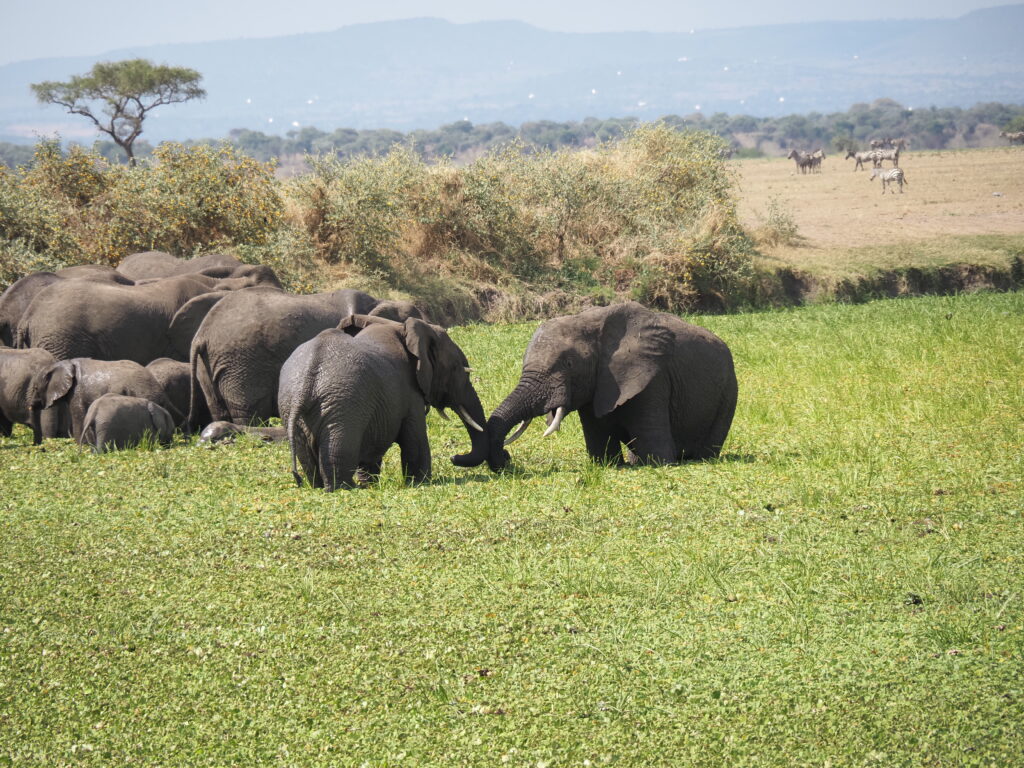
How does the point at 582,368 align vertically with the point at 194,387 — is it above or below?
above

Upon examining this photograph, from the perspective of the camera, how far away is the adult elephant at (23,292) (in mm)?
15750

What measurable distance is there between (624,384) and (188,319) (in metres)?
6.58

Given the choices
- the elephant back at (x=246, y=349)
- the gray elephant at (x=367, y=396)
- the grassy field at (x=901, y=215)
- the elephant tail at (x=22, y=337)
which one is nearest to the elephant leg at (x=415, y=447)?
the gray elephant at (x=367, y=396)

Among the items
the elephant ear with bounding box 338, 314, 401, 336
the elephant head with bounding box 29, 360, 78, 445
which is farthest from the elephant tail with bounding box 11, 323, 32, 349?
the elephant ear with bounding box 338, 314, 401, 336

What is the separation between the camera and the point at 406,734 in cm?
555

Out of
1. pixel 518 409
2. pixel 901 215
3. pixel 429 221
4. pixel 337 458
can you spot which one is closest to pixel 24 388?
pixel 337 458

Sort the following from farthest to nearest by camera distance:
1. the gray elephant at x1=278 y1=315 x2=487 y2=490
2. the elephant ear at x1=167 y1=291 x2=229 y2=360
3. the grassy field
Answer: the grassy field, the elephant ear at x1=167 y1=291 x2=229 y2=360, the gray elephant at x1=278 y1=315 x2=487 y2=490

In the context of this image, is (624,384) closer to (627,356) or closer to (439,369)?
(627,356)

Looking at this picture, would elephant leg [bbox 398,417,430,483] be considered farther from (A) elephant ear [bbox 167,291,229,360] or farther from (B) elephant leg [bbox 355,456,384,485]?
(A) elephant ear [bbox 167,291,229,360]

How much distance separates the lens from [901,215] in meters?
38.6

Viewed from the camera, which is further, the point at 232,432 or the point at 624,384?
the point at 232,432

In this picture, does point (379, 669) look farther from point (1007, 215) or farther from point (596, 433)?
point (1007, 215)

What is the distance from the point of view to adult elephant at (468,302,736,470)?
34.3ft

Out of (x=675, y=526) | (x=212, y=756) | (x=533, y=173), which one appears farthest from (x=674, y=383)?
(x=533, y=173)
